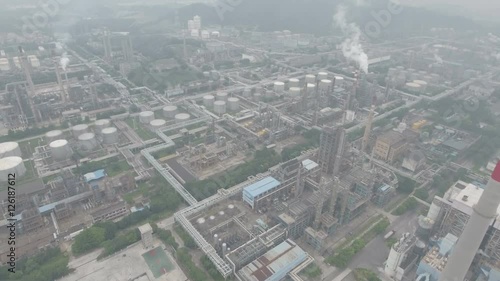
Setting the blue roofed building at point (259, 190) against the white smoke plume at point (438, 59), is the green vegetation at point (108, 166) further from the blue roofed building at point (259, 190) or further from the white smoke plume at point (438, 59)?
the white smoke plume at point (438, 59)

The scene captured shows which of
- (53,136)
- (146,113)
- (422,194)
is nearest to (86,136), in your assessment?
(53,136)

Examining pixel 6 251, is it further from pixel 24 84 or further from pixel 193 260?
pixel 24 84

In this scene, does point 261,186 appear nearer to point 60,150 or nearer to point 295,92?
point 60,150

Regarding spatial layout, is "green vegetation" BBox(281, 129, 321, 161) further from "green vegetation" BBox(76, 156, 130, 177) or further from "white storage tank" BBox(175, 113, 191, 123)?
"green vegetation" BBox(76, 156, 130, 177)

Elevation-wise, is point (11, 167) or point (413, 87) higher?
point (413, 87)

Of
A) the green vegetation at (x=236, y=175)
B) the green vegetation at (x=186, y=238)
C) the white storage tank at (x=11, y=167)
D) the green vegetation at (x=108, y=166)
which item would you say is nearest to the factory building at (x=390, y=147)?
the green vegetation at (x=236, y=175)

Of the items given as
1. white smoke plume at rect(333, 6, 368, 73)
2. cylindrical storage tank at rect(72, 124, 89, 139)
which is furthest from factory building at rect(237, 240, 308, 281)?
white smoke plume at rect(333, 6, 368, 73)

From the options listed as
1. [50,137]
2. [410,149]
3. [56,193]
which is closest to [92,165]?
[56,193]
